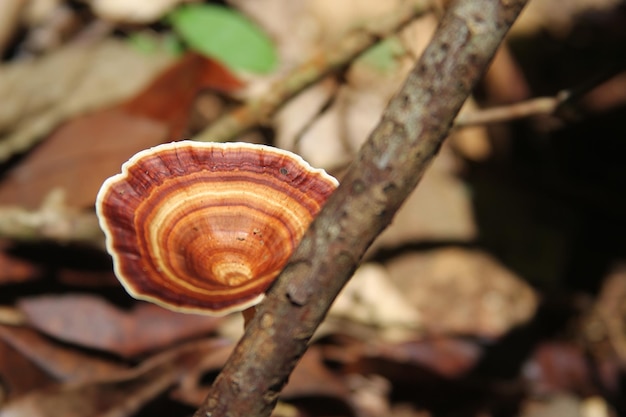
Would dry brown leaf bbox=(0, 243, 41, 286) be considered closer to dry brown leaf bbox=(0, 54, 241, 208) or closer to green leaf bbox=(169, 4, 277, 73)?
dry brown leaf bbox=(0, 54, 241, 208)

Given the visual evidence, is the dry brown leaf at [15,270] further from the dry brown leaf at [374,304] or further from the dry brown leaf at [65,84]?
the dry brown leaf at [374,304]

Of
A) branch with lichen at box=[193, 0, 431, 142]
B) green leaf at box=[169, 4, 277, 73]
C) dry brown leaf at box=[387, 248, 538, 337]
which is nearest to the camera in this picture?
branch with lichen at box=[193, 0, 431, 142]

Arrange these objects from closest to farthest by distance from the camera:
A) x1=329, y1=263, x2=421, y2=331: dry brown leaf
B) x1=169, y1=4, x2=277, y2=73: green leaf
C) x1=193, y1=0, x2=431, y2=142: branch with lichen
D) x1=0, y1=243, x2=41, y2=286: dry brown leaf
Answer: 1. x1=0, y1=243, x2=41, y2=286: dry brown leaf
2. x1=193, y1=0, x2=431, y2=142: branch with lichen
3. x1=329, y1=263, x2=421, y2=331: dry brown leaf
4. x1=169, y1=4, x2=277, y2=73: green leaf

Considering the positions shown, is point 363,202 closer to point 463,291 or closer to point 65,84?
point 463,291

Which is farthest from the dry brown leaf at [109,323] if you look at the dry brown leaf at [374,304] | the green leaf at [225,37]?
the green leaf at [225,37]

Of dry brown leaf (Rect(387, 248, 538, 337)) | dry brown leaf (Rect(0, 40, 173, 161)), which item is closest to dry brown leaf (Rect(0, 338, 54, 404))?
dry brown leaf (Rect(0, 40, 173, 161))

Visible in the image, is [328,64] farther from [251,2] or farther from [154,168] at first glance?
[154,168]

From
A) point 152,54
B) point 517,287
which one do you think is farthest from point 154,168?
point 517,287
